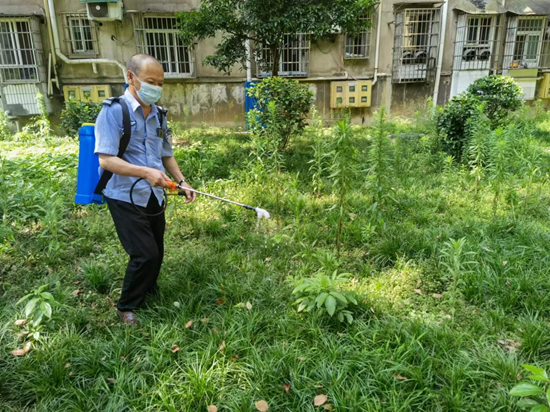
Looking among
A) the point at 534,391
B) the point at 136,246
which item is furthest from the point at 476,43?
the point at 534,391

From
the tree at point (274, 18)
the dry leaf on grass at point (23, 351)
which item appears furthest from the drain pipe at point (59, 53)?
the dry leaf on grass at point (23, 351)

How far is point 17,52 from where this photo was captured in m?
10.5

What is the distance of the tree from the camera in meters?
6.83

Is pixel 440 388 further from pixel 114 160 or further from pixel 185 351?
pixel 114 160

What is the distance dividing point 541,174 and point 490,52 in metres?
8.15

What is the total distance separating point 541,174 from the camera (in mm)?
5441

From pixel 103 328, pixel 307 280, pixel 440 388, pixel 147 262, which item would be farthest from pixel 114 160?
pixel 440 388

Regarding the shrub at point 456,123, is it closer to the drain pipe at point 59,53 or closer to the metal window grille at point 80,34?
the drain pipe at point 59,53

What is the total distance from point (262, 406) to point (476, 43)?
1287 centimetres

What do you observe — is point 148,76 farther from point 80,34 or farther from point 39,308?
point 80,34

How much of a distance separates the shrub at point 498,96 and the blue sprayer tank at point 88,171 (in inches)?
236

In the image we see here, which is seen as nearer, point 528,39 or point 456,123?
point 456,123

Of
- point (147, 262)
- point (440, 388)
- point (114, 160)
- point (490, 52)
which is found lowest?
point (440, 388)

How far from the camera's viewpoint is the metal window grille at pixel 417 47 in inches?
448
